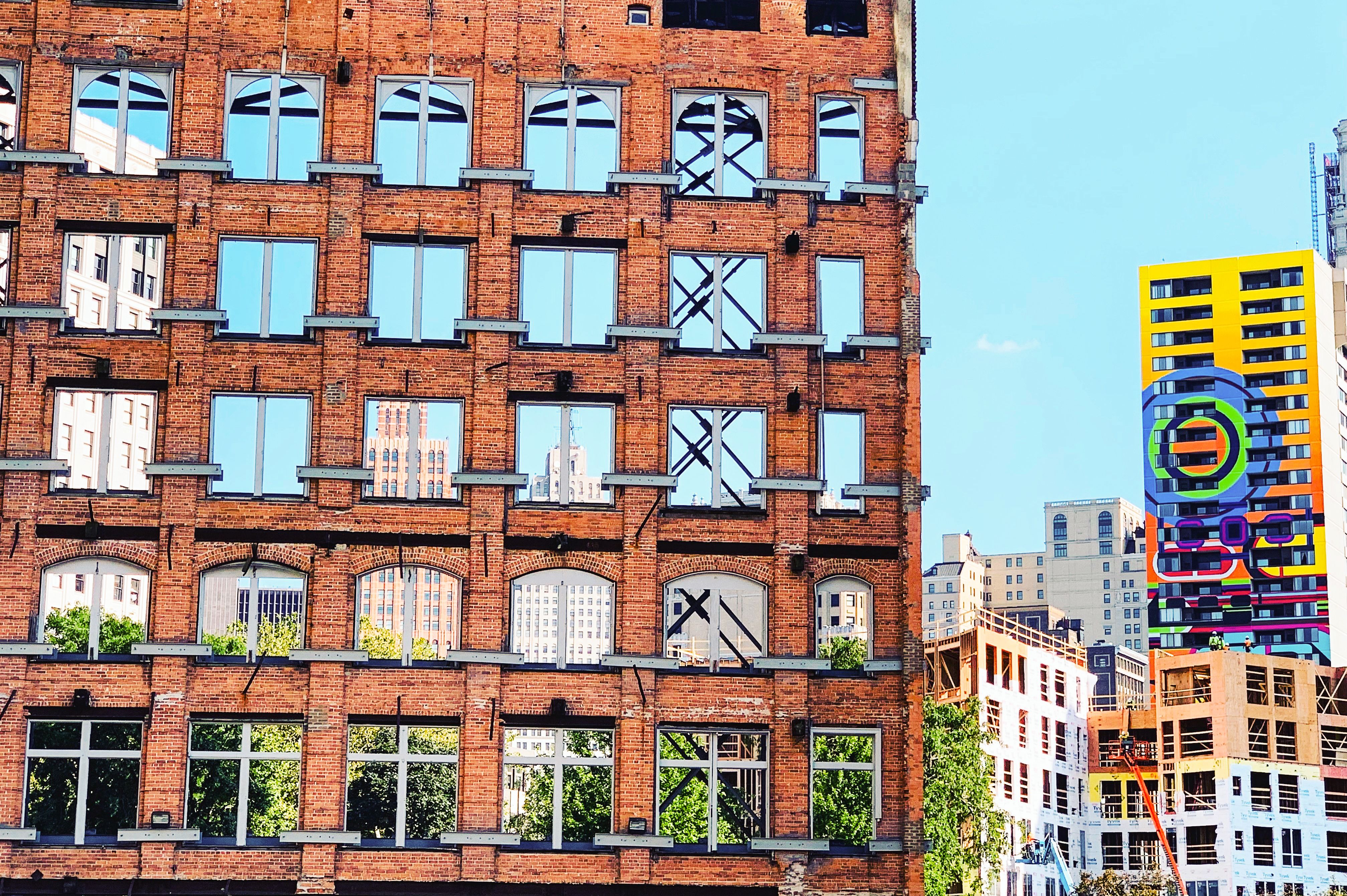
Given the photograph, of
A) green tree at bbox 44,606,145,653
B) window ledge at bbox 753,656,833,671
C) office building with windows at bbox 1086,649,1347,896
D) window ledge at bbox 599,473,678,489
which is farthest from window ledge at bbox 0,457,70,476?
office building with windows at bbox 1086,649,1347,896

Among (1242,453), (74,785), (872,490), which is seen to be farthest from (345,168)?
(1242,453)

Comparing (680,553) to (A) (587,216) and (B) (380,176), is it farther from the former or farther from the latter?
(B) (380,176)

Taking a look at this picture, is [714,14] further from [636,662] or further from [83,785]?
[83,785]

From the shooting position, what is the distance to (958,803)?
86062 millimetres

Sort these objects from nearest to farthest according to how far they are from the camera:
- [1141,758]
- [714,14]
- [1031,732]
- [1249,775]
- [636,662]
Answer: [636,662]
[714,14]
[1031,732]
[1249,775]
[1141,758]

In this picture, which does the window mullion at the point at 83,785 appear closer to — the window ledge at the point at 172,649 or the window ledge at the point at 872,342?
the window ledge at the point at 172,649

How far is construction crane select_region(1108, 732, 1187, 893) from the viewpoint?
5423 inches

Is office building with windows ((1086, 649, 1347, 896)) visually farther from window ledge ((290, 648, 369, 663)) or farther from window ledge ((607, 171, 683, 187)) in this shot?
window ledge ((290, 648, 369, 663))

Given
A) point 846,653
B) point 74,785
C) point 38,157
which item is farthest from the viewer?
point 846,653

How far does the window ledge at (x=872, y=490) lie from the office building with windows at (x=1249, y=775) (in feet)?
323

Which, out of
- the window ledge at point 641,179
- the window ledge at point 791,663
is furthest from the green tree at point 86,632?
the window ledge at point 791,663

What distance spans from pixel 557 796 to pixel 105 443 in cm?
1294

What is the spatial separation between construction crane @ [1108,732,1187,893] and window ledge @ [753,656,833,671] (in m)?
99.6

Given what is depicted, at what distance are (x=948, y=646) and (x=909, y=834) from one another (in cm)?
8531
